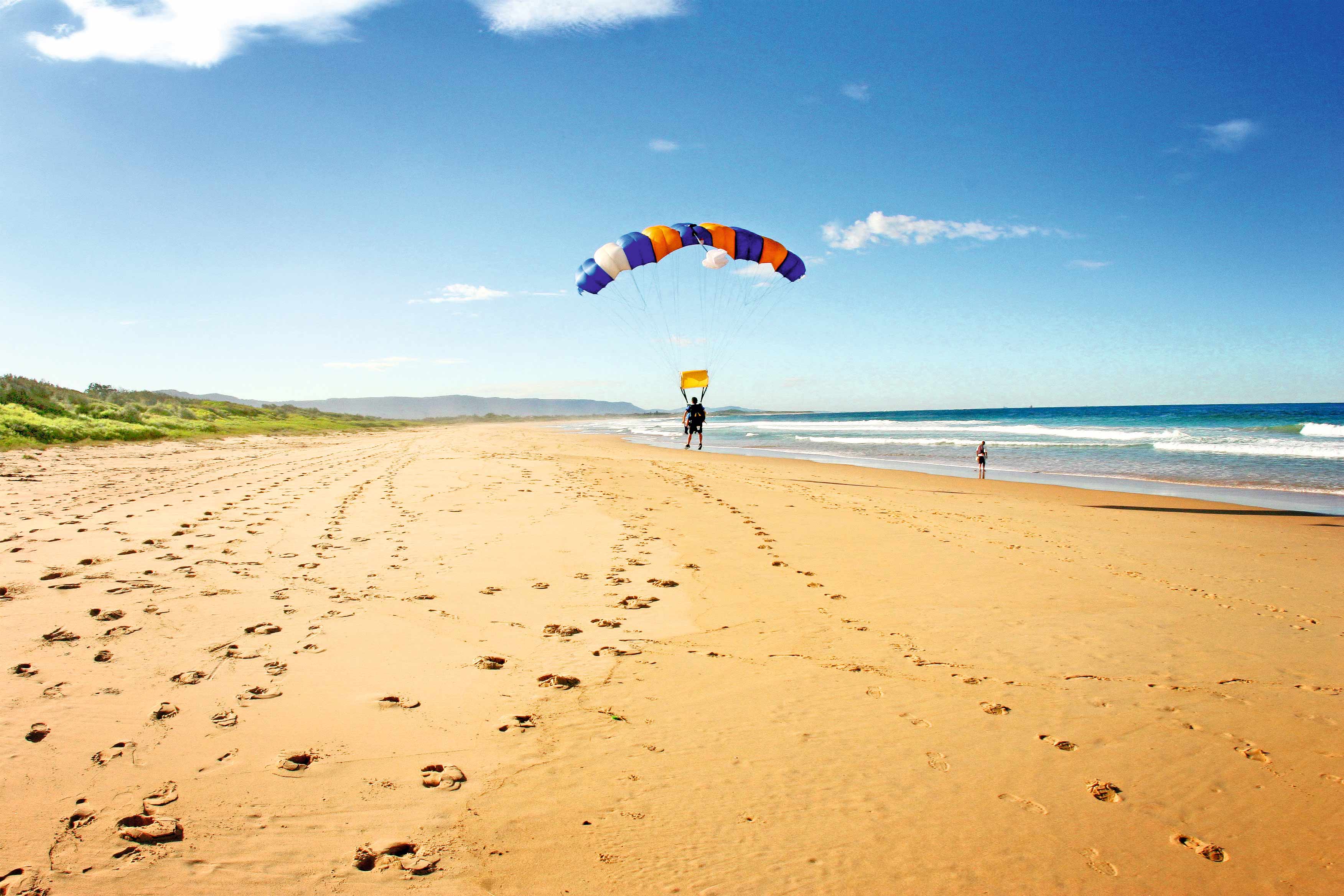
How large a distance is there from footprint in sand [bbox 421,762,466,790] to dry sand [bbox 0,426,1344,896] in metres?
0.02

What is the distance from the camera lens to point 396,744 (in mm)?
3299

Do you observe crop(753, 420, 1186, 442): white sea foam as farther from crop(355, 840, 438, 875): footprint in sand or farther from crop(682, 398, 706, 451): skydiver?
crop(355, 840, 438, 875): footprint in sand

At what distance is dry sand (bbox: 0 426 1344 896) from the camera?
2584 millimetres

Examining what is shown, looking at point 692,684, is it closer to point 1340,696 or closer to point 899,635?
point 899,635

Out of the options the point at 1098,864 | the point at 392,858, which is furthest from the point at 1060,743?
the point at 392,858

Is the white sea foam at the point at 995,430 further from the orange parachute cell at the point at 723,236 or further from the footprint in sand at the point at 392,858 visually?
the footprint in sand at the point at 392,858

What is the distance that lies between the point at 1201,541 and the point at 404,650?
11.0 m

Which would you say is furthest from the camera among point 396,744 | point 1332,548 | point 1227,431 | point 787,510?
point 1227,431

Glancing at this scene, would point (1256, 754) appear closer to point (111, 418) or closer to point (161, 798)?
point (161, 798)

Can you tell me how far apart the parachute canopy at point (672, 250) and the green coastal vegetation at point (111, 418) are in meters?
17.4

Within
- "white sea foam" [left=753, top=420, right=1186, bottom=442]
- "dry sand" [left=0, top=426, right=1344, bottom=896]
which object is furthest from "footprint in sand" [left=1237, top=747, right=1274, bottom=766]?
"white sea foam" [left=753, top=420, right=1186, bottom=442]

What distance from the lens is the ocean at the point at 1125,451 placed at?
16.1 metres

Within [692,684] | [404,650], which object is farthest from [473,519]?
[692,684]

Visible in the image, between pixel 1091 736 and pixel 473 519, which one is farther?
pixel 473 519
